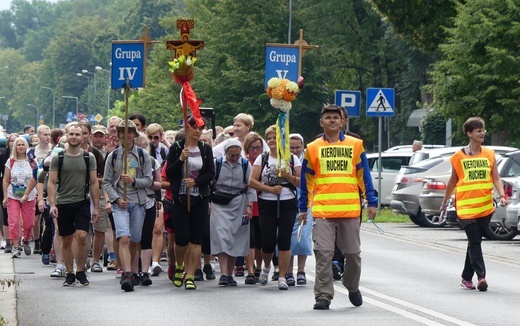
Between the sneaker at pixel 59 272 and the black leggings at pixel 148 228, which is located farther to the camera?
the sneaker at pixel 59 272

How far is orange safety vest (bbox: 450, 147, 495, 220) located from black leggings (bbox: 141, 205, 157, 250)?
3270 mm

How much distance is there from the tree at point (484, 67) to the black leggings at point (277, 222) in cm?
1920

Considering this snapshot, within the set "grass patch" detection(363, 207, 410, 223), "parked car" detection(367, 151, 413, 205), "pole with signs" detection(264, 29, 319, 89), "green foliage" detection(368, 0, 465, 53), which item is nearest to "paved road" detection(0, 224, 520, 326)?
"pole with signs" detection(264, 29, 319, 89)

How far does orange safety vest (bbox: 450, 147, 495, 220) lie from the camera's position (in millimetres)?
14992

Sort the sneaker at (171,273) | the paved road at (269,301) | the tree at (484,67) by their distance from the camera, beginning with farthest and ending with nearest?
the tree at (484,67) → the sneaker at (171,273) → the paved road at (269,301)

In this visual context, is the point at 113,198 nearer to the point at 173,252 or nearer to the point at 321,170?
the point at 173,252

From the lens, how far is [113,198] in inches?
579

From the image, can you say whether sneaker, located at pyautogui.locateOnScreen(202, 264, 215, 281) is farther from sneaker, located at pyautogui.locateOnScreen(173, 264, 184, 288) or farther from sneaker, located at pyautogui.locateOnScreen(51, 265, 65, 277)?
sneaker, located at pyautogui.locateOnScreen(51, 265, 65, 277)

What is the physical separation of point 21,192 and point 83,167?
222 inches

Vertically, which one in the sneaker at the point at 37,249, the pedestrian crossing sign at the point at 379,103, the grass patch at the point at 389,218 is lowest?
the grass patch at the point at 389,218

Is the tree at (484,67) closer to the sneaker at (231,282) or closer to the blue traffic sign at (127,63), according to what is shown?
the blue traffic sign at (127,63)

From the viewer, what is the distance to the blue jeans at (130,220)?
1473 cm

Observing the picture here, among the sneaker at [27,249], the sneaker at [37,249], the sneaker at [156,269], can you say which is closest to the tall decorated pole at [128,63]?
the sneaker at [37,249]

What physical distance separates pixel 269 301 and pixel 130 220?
2.16 metres
